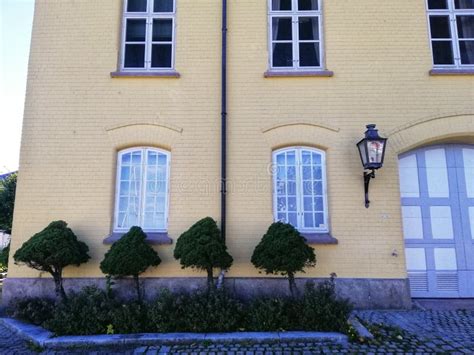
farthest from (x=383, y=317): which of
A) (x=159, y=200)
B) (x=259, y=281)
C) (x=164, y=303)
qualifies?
(x=159, y=200)

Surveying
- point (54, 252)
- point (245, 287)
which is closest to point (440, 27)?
point (245, 287)

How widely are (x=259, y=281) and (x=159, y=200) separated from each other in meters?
2.29

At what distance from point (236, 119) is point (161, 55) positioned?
2.06 m

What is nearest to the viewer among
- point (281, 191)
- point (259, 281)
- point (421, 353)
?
point (421, 353)

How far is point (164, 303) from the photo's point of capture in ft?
16.7

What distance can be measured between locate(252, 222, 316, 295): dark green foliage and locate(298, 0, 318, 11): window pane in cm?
441

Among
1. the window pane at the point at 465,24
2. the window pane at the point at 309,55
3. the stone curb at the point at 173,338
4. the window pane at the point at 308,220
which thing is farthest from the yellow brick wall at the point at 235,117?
the stone curb at the point at 173,338

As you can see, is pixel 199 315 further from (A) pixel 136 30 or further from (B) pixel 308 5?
(B) pixel 308 5

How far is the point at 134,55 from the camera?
693 cm

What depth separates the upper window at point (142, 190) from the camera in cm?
632

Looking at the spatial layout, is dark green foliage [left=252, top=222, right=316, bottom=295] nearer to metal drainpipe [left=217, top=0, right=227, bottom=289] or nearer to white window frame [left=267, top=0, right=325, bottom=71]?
metal drainpipe [left=217, top=0, right=227, bottom=289]

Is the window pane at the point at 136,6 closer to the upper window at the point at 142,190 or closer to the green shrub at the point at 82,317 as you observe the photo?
the upper window at the point at 142,190

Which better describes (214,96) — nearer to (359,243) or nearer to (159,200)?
(159,200)

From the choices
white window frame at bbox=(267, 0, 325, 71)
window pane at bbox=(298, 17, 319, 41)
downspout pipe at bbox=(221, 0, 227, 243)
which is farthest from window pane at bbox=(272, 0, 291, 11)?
downspout pipe at bbox=(221, 0, 227, 243)
